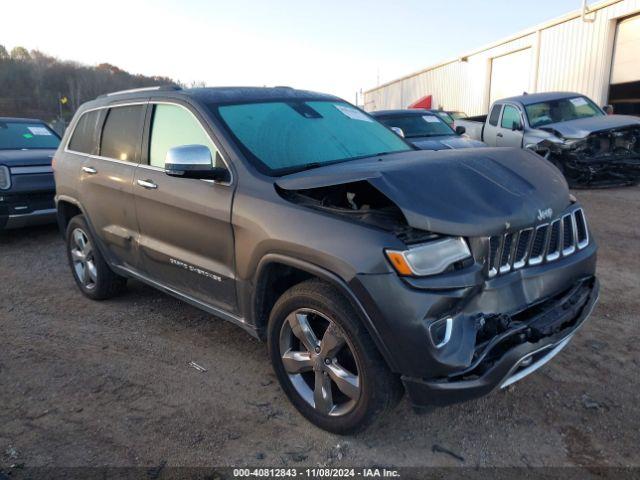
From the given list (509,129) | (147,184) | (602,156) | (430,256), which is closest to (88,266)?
(147,184)

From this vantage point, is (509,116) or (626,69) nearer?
(509,116)

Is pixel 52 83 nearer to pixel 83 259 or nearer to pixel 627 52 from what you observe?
pixel 627 52

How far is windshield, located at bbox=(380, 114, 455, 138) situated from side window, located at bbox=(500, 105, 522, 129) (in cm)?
198

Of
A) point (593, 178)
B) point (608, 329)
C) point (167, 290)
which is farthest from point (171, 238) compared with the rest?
point (593, 178)

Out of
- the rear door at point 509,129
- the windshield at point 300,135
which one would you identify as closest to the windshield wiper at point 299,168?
the windshield at point 300,135

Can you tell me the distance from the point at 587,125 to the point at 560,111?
3.61 feet

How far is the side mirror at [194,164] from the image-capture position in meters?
2.99

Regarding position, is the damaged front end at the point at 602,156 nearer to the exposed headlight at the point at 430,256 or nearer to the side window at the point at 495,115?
the side window at the point at 495,115

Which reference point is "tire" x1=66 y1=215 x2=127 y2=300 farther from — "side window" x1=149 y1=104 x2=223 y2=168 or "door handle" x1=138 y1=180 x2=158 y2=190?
"side window" x1=149 y1=104 x2=223 y2=168

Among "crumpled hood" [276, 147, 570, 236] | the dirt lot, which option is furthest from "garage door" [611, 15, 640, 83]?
"crumpled hood" [276, 147, 570, 236]

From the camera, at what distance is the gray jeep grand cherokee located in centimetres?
230

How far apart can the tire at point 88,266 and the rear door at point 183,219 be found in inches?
36.1

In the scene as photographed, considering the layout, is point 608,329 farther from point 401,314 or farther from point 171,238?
point 171,238

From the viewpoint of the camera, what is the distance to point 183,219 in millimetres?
3412
